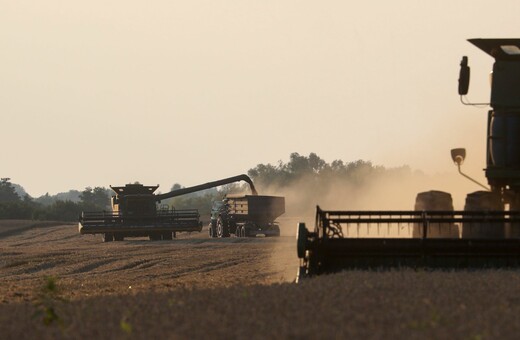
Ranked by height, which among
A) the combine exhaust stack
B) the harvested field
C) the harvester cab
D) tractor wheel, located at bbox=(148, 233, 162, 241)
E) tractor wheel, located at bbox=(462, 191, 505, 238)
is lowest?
the harvested field

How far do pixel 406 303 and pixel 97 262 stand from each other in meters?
23.7

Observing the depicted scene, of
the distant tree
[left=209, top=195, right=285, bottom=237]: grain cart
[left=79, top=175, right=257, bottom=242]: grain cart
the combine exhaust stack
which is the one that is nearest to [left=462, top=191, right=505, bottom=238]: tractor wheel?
the combine exhaust stack

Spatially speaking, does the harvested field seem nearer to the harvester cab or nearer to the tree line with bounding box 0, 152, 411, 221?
the harvester cab

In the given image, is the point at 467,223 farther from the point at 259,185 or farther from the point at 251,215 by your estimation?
the point at 259,185

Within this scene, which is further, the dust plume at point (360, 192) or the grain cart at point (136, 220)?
the grain cart at point (136, 220)

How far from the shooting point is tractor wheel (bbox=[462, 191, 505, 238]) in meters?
18.1

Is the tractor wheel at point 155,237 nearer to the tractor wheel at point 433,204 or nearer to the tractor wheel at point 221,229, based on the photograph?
the tractor wheel at point 221,229

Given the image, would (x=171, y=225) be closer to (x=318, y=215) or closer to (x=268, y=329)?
(x=318, y=215)

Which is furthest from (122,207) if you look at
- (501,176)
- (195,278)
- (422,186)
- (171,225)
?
(501,176)

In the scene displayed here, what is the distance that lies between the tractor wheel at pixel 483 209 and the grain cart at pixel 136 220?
121 ft

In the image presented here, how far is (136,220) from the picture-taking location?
185 feet

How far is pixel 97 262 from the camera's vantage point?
3500 centimetres

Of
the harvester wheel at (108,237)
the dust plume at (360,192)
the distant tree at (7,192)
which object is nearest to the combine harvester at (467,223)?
the dust plume at (360,192)

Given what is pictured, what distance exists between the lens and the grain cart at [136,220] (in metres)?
56.0
